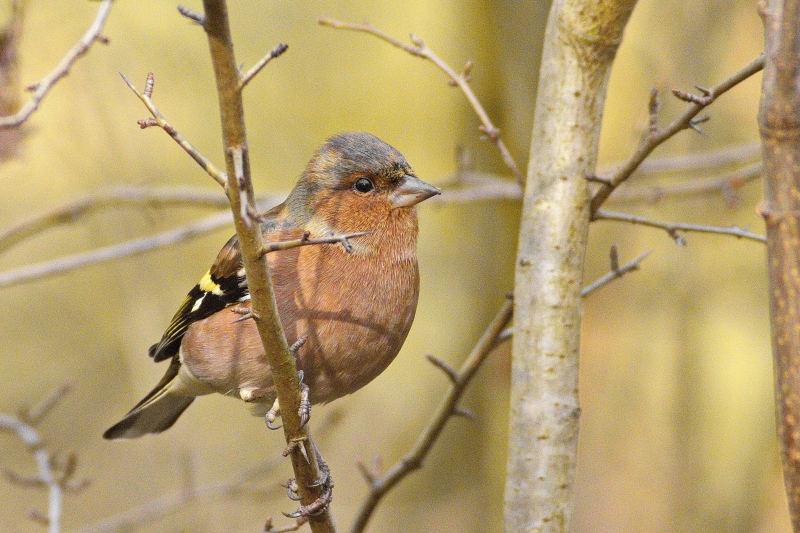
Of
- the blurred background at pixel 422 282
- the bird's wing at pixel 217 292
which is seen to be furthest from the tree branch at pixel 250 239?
the blurred background at pixel 422 282

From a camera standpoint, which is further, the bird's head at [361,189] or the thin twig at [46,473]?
the thin twig at [46,473]

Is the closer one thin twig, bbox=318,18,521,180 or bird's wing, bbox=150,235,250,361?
thin twig, bbox=318,18,521,180

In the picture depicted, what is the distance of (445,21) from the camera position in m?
7.61

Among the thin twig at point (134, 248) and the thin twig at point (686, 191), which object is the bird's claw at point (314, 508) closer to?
the thin twig at point (134, 248)

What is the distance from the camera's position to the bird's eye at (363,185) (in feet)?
10.9

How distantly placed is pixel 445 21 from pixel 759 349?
429 cm

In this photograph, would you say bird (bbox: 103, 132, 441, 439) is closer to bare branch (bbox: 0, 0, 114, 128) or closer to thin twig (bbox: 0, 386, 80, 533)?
thin twig (bbox: 0, 386, 80, 533)

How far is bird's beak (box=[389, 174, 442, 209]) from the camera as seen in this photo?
328 cm

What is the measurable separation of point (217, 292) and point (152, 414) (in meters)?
1.07

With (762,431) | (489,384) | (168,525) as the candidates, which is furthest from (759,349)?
(168,525)

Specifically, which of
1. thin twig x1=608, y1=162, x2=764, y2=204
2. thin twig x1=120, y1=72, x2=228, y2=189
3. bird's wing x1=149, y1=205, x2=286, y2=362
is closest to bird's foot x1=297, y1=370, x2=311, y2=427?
thin twig x1=120, y1=72, x2=228, y2=189

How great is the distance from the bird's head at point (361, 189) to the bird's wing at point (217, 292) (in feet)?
0.71

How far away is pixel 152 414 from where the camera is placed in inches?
165

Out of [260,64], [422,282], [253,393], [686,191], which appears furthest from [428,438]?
[422,282]
